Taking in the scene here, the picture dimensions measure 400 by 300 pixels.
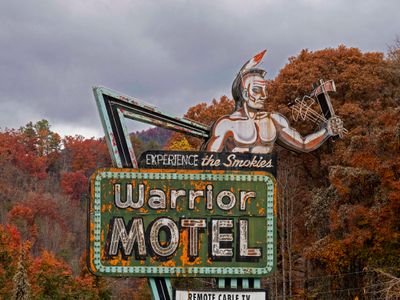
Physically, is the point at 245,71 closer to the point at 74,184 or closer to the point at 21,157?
the point at 74,184

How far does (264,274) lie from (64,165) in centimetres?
7998

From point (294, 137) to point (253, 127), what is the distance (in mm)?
979

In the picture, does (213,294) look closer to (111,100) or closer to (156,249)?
(156,249)

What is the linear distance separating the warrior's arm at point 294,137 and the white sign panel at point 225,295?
3.35 metres

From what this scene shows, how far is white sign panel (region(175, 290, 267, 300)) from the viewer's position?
15.0 metres

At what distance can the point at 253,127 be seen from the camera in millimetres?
16344

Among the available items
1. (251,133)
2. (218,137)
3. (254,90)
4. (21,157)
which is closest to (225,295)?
(218,137)

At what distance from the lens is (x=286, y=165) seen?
3725 centimetres

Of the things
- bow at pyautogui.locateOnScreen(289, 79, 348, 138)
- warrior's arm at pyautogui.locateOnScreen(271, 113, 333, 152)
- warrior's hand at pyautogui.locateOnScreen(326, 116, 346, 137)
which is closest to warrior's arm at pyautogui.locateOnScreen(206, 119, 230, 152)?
warrior's arm at pyautogui.locateOnScreen(271, 113, 333, 152)

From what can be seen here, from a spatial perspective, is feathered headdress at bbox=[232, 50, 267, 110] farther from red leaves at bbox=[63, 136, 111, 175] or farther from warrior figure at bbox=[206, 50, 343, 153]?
red leaves at bbox=[63, 136, 111, 175]

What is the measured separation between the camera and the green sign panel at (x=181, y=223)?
14977 millimetres

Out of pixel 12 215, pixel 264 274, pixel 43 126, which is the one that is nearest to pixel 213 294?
pixel 264 274

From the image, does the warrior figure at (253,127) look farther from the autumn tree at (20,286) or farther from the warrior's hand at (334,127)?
the autumn tree at (20,286)

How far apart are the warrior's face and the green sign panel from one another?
177cm
